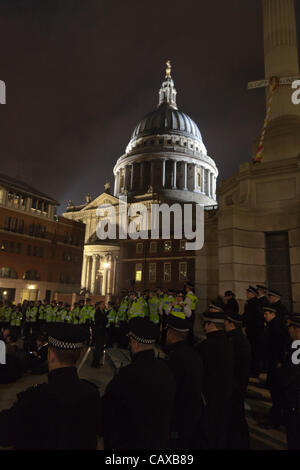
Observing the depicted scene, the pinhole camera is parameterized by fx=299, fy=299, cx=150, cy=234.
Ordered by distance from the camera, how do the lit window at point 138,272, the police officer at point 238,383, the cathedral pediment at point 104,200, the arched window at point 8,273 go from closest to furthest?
the police officer at point 238,383
the arched window at point 8,273
the lit window at point 138,272
the cathedral pediment at point 104,200

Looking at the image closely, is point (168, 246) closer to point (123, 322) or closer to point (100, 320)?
point (123, 322)

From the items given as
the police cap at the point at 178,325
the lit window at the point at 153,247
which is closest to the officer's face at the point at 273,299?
the police cap at the point at 178,325

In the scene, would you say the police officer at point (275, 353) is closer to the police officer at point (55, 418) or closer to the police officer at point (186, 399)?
the police officer at point (186, 399)

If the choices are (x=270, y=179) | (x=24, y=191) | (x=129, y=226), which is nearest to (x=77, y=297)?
(x=24, y=191)

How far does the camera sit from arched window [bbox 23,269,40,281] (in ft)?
135

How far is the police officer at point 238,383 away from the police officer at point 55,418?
8.57 feet

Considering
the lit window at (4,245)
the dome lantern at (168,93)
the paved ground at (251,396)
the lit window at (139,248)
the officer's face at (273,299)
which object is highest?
the dome lantern at (168,93)

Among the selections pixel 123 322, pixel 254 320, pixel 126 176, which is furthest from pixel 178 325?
pixel 126 176

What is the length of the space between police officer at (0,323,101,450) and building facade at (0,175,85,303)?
40.0m

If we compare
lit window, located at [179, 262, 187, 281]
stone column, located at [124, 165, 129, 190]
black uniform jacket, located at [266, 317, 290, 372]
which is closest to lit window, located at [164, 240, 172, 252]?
lit window, located at [179, 262, 187, 281]

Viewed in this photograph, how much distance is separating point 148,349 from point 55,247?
45052 millimetres

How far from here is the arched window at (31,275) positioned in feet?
135
